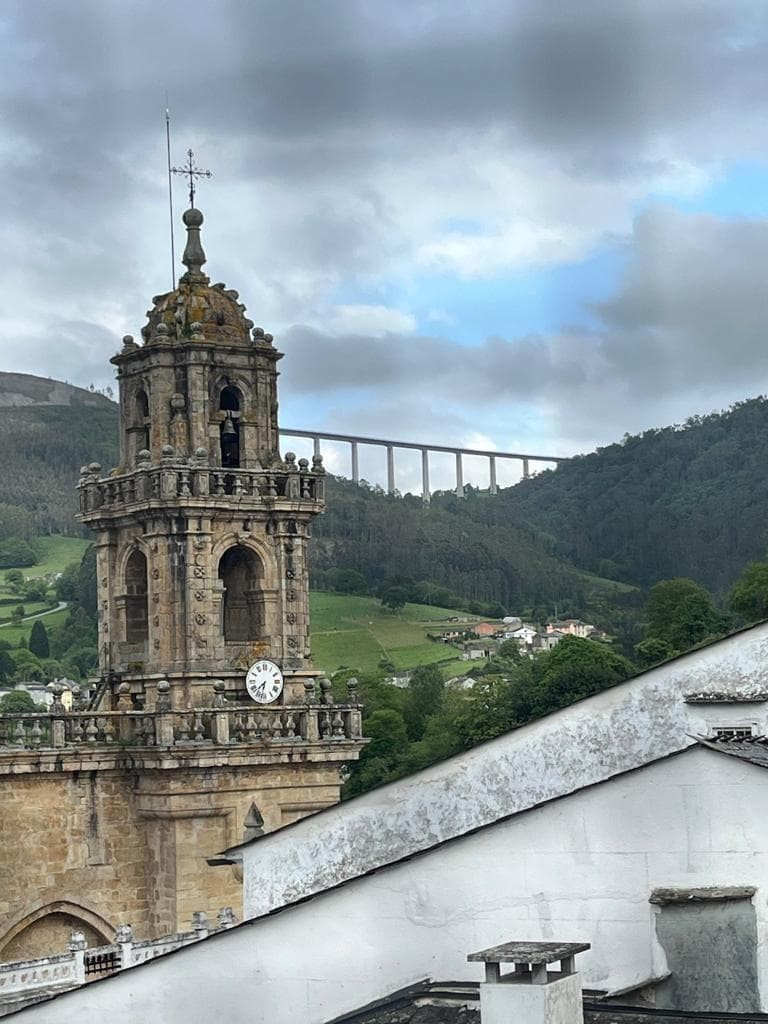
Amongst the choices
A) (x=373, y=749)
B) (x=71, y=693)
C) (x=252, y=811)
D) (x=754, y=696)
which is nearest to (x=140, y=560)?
(x=71, y=693)

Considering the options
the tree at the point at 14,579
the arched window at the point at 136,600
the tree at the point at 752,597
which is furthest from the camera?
the tree at the point at 14,579

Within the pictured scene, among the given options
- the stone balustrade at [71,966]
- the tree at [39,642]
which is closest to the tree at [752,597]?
the stone balustrade at [71,966]

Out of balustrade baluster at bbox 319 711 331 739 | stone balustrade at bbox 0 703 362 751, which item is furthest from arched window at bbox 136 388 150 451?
balustrade baluster at bbox 319 711 331 739

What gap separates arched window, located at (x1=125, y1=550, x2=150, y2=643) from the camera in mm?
39906

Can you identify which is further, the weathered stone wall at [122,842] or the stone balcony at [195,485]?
the stone balcony at [195,485]

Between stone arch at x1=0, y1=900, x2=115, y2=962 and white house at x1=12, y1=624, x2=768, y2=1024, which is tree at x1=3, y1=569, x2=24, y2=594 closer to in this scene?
stone arch at x1=0, y1=900, x2=115, y2=962

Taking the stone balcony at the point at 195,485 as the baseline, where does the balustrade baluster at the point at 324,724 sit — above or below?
below

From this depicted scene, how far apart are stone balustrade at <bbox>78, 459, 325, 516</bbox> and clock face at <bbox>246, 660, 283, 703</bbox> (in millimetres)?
3045

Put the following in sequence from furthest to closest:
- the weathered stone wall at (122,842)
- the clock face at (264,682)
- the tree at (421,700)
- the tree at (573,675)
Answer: the tree at (421,700), the tree at (573,675), the clock face at (264,682), the weathered stone wall at (122,842)

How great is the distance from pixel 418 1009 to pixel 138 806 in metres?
21.7

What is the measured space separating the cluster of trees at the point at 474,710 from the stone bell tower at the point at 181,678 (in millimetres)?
44632

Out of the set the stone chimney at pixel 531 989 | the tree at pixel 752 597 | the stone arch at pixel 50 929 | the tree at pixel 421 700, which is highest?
the tree at pixel 752 597

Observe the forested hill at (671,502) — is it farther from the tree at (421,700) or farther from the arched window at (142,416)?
the arched window at (142,416)

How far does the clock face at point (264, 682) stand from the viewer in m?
38.9
